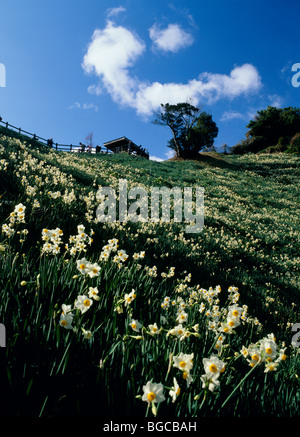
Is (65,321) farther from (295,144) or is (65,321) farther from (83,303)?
(295,144)

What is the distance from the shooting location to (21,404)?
3.81ft

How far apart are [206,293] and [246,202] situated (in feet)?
54.7

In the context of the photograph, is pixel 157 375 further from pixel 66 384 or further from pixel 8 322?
pixel 8 322

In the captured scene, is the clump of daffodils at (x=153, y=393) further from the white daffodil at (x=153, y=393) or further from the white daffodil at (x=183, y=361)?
the white daffodil at (x=183, y=361)

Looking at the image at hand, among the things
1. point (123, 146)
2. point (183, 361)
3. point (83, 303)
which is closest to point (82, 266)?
point (83, 303)

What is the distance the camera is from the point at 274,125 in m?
54.2

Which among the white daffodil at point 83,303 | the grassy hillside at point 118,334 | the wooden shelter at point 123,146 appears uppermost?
the wooden shelter at point 123,146

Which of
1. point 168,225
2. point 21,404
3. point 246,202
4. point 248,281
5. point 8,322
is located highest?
point 246,202

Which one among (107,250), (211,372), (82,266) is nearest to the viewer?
(211,372)

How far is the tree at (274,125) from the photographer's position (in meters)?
52.8

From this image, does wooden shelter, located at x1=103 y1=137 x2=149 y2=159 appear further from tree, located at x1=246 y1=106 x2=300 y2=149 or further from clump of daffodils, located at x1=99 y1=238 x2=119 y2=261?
clump of daffodils, located at x1=99 y1=238 x2=119 y2=261

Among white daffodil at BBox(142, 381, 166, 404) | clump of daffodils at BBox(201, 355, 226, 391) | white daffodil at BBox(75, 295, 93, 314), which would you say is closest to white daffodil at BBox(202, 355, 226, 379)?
clump of daffodils at BBox(201, 355, 226, 391)

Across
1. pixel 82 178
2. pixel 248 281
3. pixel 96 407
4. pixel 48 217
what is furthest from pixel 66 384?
pixel 82 178

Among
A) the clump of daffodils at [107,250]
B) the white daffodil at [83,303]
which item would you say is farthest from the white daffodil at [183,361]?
the clump of daffodils at [107,250]
